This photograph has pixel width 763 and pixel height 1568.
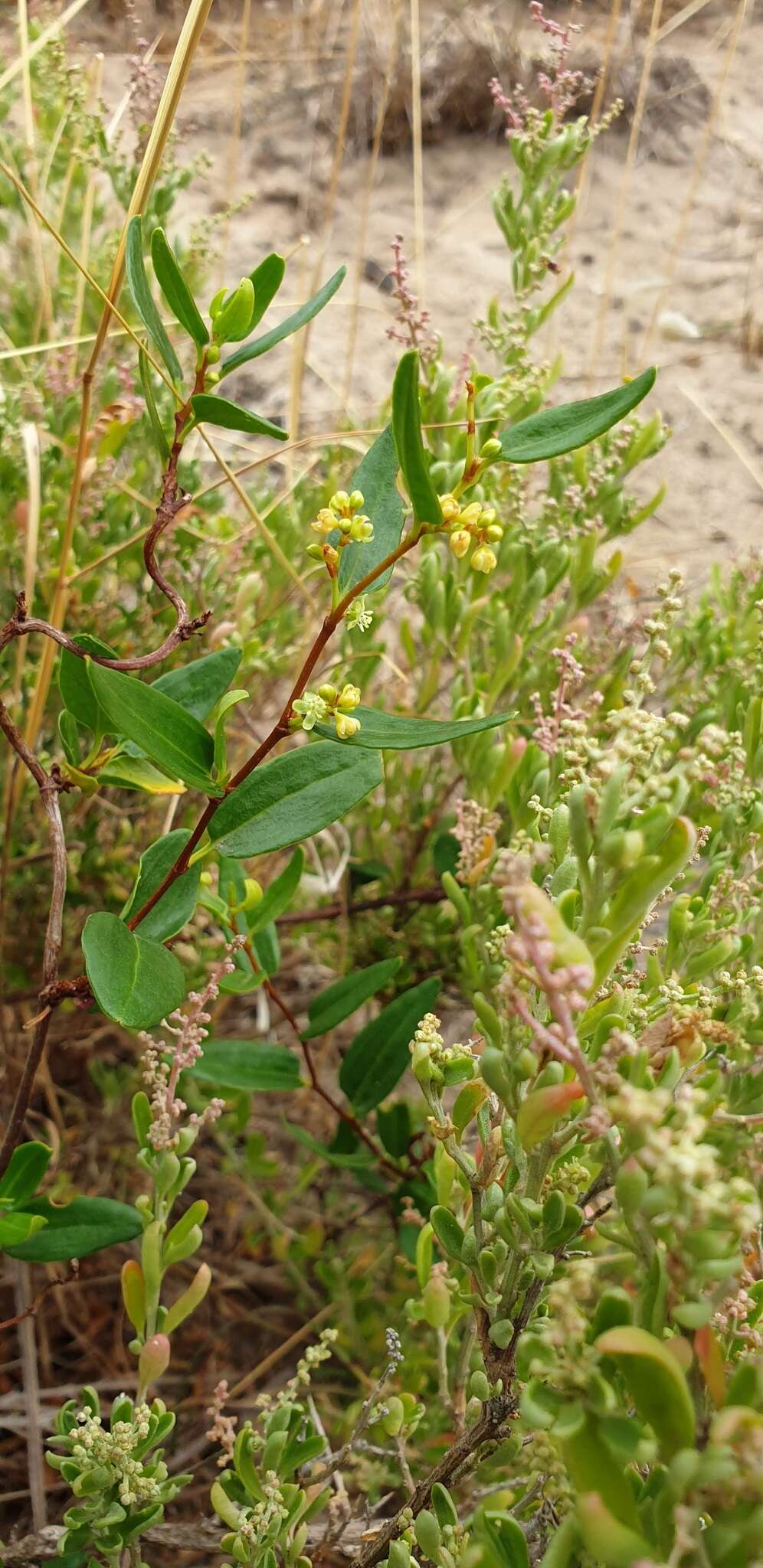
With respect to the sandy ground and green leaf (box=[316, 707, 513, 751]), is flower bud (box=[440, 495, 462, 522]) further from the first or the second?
the sandy ground

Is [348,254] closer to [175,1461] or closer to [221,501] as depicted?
[221,501]

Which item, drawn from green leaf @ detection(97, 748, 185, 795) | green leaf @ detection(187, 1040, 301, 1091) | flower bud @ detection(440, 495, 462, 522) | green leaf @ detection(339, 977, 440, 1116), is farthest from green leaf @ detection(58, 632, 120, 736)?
green leaf @ detection(339, 977, 440, 1116)

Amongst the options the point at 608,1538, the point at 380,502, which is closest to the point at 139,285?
the point at 380,502

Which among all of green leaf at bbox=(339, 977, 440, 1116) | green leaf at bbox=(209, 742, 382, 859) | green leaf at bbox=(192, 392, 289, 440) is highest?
green leaf at bbox=(192, 392, 289, 440)

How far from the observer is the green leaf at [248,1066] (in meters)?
1.07

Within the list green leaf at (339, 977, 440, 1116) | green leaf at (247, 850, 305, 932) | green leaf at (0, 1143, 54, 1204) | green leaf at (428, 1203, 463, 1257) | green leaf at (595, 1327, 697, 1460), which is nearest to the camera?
green leaf at (595, 1327, 697, 1460)

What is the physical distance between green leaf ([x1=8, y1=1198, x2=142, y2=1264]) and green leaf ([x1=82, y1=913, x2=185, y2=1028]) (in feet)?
1.04

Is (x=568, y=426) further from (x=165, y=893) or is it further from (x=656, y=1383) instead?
(x=656, y=1383)

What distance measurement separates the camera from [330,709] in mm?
681

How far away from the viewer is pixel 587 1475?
0.46 m

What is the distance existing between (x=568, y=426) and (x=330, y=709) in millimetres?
239

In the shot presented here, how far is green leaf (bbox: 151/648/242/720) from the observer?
0.87 metres

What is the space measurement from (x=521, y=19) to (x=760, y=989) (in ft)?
12.8

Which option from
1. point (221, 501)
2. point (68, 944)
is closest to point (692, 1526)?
point (68, 944)
